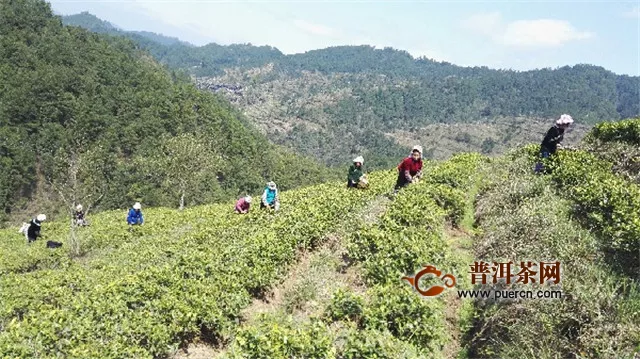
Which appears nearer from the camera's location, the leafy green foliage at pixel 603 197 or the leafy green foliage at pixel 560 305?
the leafy green foliage at pixel 560 305

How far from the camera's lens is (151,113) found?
257ft

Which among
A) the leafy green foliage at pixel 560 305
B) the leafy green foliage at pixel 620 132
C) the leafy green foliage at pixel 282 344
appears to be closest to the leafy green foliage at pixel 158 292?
the leafy green foliage at pixel 282 344

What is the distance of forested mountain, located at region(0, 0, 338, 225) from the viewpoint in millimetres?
61594

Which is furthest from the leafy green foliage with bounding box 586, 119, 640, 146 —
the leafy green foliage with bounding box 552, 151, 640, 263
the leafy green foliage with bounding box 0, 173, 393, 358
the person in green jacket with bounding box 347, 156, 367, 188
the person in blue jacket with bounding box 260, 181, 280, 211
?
the person in blue jacket with bounding box 260, 181, 280, 211

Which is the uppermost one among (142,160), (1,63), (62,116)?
(1,63)

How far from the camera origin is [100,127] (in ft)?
238

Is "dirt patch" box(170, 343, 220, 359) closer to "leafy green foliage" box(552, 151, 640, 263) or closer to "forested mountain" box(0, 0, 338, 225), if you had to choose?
"leafy green foliage" box(552, 151, 640, 263)

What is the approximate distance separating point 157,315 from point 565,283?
594 centimetres

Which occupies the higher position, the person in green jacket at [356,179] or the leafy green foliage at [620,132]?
the leafy green foliage at [620,132]

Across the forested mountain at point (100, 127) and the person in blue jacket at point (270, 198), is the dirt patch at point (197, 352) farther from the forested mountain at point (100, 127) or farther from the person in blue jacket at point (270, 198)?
the forested mountain at point (100, 127)

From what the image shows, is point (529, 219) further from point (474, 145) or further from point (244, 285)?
point (474, 145)

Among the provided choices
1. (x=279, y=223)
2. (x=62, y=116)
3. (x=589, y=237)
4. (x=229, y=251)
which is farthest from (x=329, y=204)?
(x=62, y=116)

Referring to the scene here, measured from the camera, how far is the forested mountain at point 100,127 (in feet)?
202

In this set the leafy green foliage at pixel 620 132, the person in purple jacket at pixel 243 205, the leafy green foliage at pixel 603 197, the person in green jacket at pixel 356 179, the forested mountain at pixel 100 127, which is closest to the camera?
the leafy green foliage at pixel 603 197
